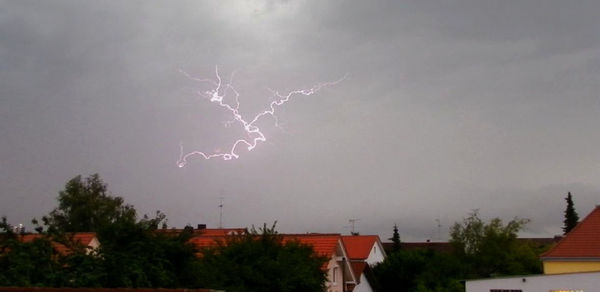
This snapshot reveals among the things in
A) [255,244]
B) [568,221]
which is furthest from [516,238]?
[568,221]

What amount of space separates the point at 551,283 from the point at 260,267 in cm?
1420

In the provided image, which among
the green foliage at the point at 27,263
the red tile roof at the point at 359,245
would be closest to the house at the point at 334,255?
the red tile roof at the point at 359,245

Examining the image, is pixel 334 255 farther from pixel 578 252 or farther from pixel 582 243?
pixel 582 243

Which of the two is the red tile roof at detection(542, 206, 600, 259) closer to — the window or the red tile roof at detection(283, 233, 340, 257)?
the window

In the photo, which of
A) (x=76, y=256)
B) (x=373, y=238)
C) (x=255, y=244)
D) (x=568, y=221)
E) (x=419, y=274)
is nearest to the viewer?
(x=76, y=256)

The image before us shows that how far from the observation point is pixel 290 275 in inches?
1059

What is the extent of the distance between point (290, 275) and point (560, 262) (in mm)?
20720

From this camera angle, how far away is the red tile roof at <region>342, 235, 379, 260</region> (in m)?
64.5

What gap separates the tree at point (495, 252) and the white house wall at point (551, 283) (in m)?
15.3

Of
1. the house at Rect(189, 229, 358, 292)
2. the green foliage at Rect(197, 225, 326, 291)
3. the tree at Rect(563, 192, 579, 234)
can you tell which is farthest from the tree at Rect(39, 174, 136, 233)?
the tree at Rect(563, 192, 579, 234)

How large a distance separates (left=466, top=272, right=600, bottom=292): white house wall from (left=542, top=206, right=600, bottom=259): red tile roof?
7017 millimetres

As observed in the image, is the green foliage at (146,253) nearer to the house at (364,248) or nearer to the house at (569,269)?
the house at (569,269)

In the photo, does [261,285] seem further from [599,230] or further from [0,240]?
[599,230]

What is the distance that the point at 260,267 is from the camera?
27.2 meters
